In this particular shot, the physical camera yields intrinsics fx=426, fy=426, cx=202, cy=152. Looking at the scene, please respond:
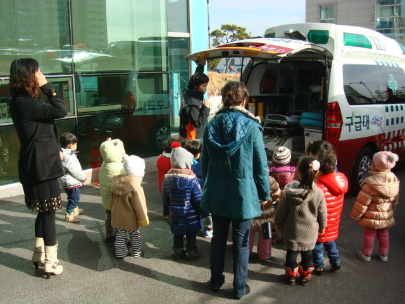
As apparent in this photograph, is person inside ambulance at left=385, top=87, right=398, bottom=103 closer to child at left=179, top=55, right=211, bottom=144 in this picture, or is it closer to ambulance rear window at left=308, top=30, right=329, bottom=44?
ambulance rear window at left=308, top=30, right=329, bottom=44

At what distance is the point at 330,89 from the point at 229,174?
9.55 ft

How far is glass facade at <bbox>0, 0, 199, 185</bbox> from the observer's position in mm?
6820

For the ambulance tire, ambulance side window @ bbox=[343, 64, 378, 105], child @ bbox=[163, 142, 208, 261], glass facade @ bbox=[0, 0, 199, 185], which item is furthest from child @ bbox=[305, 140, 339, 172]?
glass facade @ bbox=[0, 0, 199, 185]

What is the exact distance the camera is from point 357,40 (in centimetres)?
629

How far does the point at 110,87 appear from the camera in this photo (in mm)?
7844

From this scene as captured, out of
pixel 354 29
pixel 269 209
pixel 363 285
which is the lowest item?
pixel 363 285

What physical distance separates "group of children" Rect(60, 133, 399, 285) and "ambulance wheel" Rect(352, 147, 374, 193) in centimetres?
198

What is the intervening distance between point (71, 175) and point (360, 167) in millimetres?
4149

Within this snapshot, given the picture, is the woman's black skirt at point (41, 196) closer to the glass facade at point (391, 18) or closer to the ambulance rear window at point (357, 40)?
the ambulance rear window at point (357, 40)

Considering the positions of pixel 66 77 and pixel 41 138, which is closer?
pixel 41 138

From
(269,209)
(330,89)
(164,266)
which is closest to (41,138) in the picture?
(164,266)

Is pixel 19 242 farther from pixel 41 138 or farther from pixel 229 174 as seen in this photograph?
pixel 229 174

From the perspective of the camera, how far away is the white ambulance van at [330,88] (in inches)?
227

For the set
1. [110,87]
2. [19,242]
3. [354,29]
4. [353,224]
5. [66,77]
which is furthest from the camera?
[110,87]
